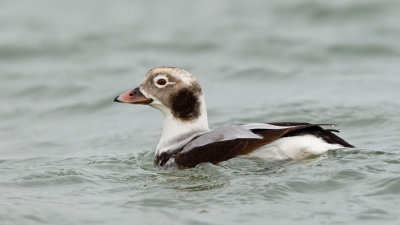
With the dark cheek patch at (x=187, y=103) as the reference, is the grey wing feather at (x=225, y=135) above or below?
below

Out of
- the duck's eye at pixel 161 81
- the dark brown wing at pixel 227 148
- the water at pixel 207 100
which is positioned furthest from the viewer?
the duck's eye at pixel 161 81

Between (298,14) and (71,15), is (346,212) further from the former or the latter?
(71,15)

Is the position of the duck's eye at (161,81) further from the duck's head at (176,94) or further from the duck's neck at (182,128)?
the duck's neck at (182,128)

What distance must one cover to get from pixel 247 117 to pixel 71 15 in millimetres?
7565

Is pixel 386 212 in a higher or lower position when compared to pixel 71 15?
lower

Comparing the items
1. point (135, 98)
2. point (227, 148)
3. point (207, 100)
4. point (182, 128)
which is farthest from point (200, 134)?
point (207, 100)

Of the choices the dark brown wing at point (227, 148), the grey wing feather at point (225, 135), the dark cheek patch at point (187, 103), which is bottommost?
the dark brown wing at point (227, 148)

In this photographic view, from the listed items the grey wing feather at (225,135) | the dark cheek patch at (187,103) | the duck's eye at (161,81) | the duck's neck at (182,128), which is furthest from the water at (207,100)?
the duck's eye at (161,81)

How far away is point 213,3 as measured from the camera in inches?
733

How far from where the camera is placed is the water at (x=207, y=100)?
719 cm

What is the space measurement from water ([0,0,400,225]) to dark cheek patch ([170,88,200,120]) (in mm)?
623

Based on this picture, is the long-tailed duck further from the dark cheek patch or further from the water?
the water

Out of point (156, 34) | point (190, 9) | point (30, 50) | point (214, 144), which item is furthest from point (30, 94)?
point (214, 144)

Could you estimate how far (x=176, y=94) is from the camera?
348 inches
